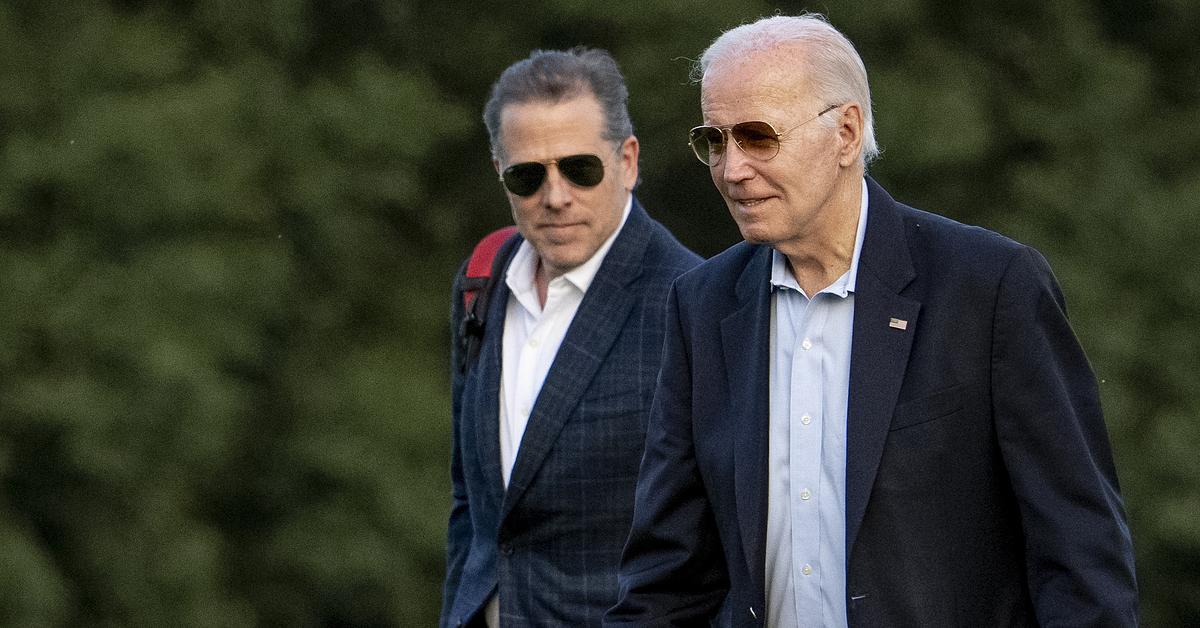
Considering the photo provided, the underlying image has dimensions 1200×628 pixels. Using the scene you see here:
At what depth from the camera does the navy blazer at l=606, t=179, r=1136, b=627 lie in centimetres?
233

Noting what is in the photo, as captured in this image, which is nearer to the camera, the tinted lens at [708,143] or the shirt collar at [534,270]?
the tinted lens at [708,143]

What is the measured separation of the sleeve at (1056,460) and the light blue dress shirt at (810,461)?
9.6 inches

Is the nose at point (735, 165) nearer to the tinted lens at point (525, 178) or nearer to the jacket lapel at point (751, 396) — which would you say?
the jacket lapel at point (751, 396)

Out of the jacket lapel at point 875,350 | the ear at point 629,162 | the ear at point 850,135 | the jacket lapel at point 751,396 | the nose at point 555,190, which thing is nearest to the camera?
the jacket lapel at point 875,350

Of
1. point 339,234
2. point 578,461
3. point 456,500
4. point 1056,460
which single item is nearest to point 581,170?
point 578,461

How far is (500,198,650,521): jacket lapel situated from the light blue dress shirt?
2.84 ft

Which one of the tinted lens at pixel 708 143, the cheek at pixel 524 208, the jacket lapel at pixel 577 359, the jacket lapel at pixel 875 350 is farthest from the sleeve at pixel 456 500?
the jacket lapel at pixel 875 350

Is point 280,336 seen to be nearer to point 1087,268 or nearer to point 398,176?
point 398,176

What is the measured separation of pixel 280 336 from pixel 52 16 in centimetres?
180

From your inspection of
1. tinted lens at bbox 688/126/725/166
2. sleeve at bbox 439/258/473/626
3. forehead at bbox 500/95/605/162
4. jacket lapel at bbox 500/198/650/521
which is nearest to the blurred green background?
sleeve at bbox 439/258/473/626

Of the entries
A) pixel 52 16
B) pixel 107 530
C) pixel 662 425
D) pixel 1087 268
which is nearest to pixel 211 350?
pixel 107 530

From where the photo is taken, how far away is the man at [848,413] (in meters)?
2.36

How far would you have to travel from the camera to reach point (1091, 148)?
8.37 meters

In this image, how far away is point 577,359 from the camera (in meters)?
3.43
